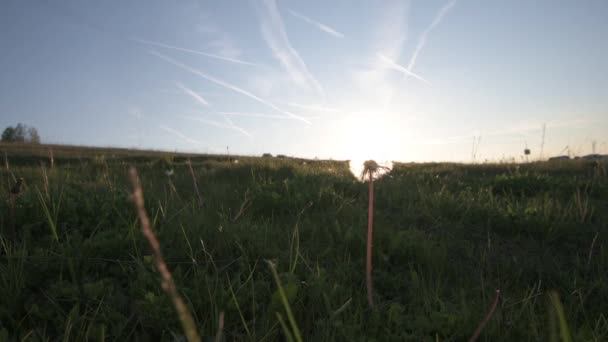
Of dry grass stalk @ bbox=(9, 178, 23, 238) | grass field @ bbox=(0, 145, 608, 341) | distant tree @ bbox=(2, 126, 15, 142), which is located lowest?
grass field @ bbox=(0, 145, 608, 341)

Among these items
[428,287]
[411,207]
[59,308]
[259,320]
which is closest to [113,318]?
[59,308]

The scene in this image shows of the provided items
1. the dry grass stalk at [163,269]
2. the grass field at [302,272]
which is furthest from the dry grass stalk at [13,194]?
the dry grass stalk at [163,269]

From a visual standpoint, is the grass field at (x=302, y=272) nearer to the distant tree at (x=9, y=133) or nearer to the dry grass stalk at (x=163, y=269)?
the dry grass stalk at (x=163, y=269)

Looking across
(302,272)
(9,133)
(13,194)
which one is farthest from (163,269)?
(9,133)

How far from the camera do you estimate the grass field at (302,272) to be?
5.36 ft

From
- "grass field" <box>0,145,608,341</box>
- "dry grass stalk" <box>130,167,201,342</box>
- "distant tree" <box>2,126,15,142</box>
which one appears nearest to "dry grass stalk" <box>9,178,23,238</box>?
"grass field" <box>0,145,608,341</box>

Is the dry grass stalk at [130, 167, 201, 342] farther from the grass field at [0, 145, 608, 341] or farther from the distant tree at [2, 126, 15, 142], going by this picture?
the distant tree at [2, 126, 15, 142]

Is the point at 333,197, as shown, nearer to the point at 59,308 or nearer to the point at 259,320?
the point at 259,320

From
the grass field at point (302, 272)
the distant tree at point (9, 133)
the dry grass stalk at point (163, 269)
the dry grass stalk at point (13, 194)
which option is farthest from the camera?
the distant tree at point (9, 133)

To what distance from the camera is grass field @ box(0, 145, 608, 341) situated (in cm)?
163

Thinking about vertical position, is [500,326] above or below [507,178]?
below

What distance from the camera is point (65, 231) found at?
239 centimetres

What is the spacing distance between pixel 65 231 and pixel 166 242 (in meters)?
0.74

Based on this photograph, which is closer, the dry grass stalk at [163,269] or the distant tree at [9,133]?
the dry grass stalk at [163,269]
